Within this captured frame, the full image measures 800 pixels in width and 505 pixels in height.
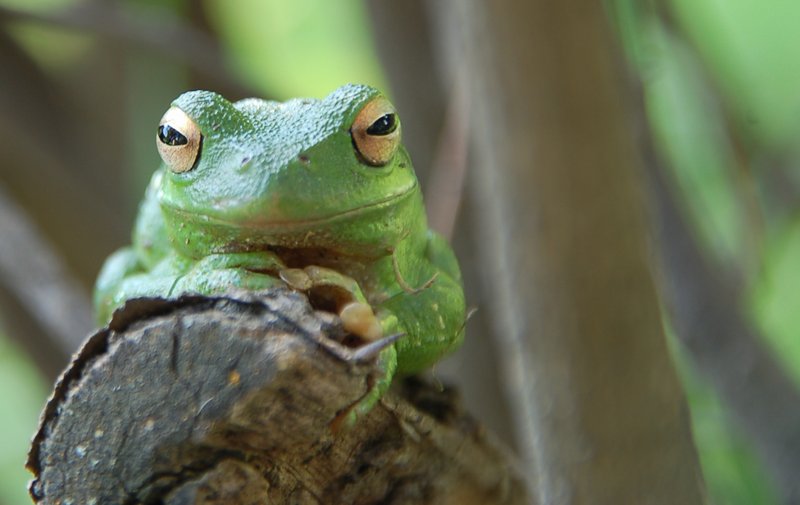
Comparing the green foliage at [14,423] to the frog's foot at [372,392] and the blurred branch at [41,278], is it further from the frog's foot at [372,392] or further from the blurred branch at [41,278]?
the frog's foot at [372,392]

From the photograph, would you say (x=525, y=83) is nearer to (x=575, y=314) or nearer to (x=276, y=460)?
(x=575, y=314)

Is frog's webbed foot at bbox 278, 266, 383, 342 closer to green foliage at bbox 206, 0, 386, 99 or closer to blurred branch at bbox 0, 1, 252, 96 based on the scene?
blurred branch at bbox 0, 1, 252, 96

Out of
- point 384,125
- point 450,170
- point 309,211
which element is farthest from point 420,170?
point 309,211

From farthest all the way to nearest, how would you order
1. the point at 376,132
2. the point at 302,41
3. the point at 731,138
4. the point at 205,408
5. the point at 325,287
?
the point at 302,41 < the point at 731,138 < the point at 376,132 < the point at 325,287 < the point at 205,408

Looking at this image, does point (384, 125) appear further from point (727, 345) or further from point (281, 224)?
point (727, 345)

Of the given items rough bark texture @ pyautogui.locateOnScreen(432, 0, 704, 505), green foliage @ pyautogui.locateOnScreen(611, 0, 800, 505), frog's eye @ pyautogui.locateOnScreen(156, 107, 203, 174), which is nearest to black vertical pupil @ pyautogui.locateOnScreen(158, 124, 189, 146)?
frog's eye @ pyautogui.locateOnScreen(156, 107, 203, 174)

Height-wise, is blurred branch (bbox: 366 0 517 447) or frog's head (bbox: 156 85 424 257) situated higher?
frog's head (bbox: 156 85 424 257)
